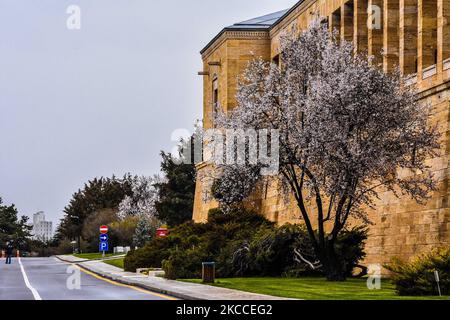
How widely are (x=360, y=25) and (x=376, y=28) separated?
1.97m

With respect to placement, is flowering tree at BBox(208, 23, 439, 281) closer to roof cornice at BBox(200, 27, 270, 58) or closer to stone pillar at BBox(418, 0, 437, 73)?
stone pillar at BBox(418, 0, 437, 73)

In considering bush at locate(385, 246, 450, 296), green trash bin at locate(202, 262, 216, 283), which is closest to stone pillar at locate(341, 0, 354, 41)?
green trash bin at locate(202, 262, 216, 283)

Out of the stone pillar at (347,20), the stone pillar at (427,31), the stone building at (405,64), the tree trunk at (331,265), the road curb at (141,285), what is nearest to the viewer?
the road curb at (141,285)

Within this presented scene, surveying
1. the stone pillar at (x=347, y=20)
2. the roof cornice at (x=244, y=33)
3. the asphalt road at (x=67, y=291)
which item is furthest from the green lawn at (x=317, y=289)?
the roof cornice at (x=244, y=33)

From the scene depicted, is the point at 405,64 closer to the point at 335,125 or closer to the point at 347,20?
the point at 335,125

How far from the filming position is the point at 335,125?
121 feet

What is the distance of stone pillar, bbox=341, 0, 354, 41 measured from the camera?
2055 inches

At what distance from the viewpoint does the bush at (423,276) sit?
96.3ft

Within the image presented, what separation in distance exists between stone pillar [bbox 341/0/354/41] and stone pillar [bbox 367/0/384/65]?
380 centimetres

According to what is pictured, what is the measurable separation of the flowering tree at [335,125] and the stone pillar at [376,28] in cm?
816

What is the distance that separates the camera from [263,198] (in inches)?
→ 2451

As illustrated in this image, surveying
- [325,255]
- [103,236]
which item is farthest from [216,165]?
[103,236]

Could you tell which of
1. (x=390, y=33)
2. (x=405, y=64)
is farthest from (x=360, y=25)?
(x=405, y=64)

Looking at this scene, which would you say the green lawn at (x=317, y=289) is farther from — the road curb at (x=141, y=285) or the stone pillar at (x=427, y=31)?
the stone pillar at (x=427, y=31)
